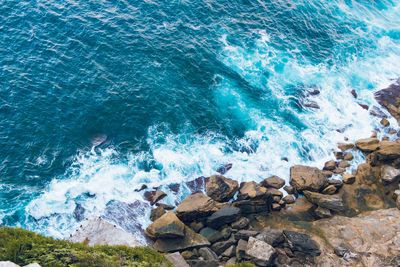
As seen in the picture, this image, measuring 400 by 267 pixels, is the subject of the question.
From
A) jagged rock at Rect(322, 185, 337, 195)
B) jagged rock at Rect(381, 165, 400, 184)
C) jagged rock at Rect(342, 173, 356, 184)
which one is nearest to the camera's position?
jagged rock at Rect(381, 165, 400, 184)

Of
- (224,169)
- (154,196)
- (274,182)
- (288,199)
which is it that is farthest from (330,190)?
(154,196)

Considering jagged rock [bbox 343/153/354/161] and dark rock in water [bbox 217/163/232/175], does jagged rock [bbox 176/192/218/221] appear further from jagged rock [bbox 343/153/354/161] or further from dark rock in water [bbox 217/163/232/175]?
jagged rock [bbox 343/153/354/161]

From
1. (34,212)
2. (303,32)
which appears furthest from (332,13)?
(34,212)

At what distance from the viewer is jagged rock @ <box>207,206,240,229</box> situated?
29656 millimetres

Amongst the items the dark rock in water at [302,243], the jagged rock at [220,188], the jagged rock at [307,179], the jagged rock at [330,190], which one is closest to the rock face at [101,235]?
the jagged rock at [220,188]

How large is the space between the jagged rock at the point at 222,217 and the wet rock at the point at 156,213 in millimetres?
5327

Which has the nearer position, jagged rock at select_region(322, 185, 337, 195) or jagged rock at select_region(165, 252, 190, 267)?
jagged rock at select_region(165, 252, 190, 267)

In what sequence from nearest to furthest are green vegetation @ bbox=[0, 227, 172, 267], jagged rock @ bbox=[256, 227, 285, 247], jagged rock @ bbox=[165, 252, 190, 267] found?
green vegetation @ bbox=[0, 227, 172, 267] → jagged rock @ bbox=[165, 252, 190, 267] → jagged rock @ bbox=[256, 227, 285, 247]

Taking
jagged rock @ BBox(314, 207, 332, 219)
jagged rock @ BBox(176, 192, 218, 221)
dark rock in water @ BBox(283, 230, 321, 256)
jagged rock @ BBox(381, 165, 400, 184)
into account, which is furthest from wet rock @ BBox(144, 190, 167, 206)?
jagged rock @ BBox(381, 165, 400, 184)

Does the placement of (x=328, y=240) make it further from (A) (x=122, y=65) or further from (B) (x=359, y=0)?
(B) (x=359, y=0)

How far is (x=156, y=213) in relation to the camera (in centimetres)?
3166

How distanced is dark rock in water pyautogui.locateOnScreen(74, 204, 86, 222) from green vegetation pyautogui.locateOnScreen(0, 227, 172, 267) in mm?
8609

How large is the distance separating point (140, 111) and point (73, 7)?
28000mm

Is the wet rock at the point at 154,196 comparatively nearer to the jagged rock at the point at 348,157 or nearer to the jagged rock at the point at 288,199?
the jagged rock at the point at 288,199
